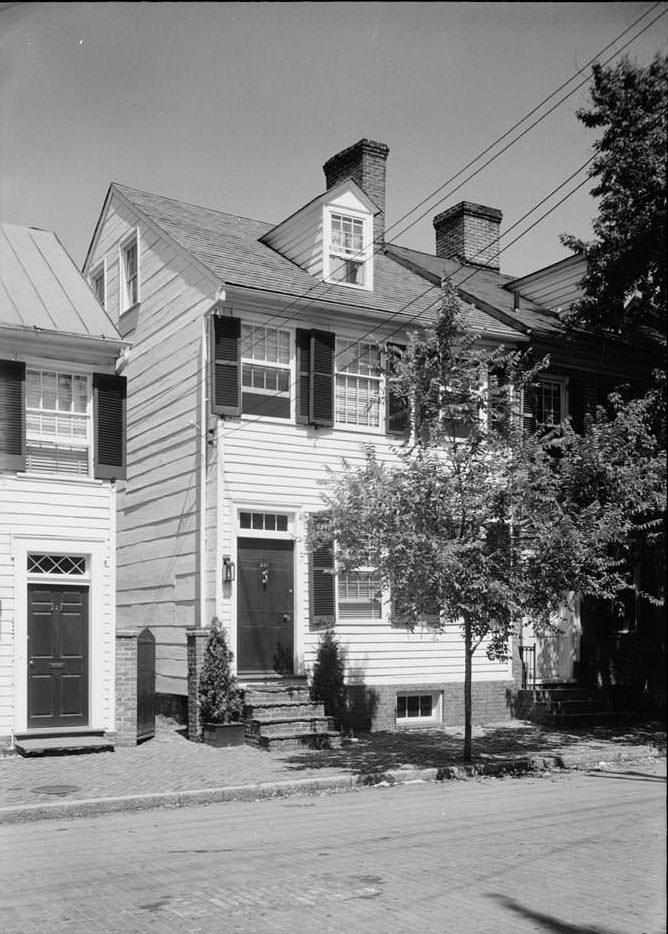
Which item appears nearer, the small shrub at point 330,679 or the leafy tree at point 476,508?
the leafy tree at point 476,508

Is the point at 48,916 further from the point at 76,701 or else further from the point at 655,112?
the point at 76,701

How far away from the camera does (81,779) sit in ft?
41.4

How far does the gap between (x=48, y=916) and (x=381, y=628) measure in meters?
11.7

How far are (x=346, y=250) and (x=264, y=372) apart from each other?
3208 millimetres

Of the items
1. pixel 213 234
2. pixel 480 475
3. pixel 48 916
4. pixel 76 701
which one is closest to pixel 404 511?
pixel 480 475

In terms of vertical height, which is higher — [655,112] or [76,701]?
[655,112]

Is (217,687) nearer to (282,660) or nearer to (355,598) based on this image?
(282,660)

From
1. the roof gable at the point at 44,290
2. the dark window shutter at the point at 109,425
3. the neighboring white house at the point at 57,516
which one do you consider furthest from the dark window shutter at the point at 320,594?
the roof gable at the point at 44,290

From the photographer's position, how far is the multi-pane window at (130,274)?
19.8 meters

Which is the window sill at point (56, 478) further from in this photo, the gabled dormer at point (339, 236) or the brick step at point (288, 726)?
the gabled dormer at point (339, 236)

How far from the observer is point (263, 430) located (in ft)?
55.8

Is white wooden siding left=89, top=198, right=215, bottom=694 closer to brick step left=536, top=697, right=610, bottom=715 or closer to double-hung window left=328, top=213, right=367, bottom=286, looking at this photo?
double-hung window left=328, top=213, right=367, bottom=286

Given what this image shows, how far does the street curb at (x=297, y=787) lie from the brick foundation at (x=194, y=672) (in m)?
3.70

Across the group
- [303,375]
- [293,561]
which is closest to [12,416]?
[303,375]
